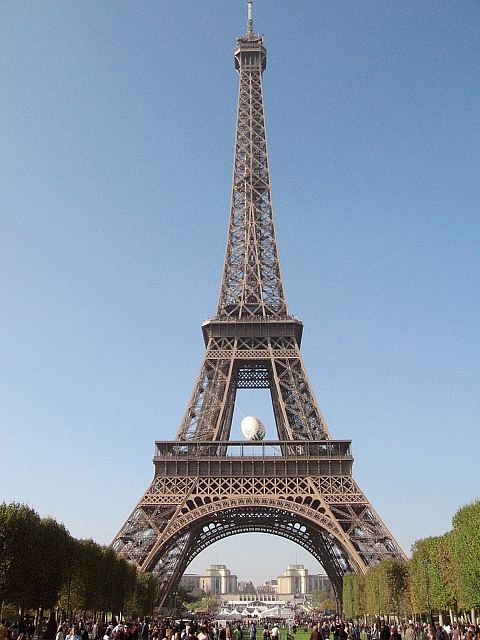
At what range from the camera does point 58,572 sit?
38.8 meters

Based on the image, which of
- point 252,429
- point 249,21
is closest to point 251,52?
point 249,21

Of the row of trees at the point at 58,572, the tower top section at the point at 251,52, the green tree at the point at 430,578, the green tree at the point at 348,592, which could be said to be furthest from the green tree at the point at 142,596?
the tower top section at the point at 251,52

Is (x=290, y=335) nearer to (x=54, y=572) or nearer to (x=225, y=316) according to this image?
(x=225, y=316)

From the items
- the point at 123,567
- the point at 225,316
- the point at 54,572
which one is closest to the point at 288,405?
the point at 225,316

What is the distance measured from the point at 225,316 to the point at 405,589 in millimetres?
28377

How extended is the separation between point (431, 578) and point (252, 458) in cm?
1804

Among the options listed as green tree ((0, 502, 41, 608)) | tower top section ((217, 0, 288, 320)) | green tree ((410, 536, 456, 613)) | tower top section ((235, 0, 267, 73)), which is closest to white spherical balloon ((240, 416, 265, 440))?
tower top section ((217, 0, 288, 320))

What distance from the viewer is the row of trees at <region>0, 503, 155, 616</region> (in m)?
34.1

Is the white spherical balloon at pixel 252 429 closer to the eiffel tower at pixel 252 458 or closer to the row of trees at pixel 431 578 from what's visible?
the eiffel tower at pixel 252 458

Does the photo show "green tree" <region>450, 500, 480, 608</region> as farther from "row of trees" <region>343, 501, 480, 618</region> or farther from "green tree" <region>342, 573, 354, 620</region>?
"green tree" <region>342, 573, 354, 620</region>

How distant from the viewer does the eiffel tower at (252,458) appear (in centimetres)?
5278

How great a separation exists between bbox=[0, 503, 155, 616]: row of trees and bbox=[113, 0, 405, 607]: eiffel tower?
3.35 m

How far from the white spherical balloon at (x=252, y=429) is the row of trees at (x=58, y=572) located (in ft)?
51.4

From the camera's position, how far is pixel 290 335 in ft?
205
